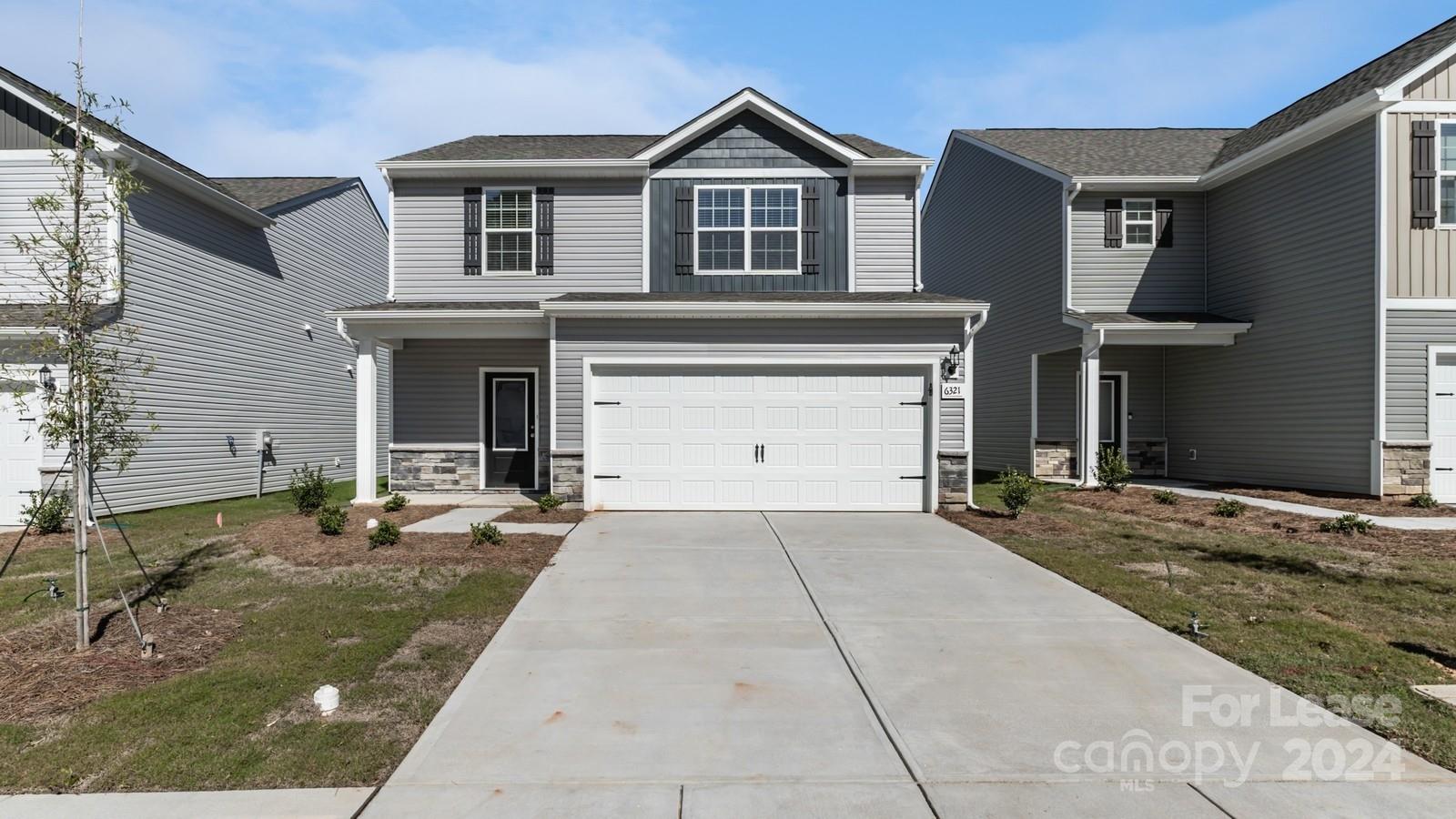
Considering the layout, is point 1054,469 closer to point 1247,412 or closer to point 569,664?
point 1247,412

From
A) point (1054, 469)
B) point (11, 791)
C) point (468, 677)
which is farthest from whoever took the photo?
point (1054, 469)

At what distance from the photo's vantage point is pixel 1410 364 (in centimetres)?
1146

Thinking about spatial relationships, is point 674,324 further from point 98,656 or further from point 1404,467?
point 1404,467

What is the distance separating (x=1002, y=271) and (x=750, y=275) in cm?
861

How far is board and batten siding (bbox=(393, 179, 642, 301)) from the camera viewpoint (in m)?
13.1

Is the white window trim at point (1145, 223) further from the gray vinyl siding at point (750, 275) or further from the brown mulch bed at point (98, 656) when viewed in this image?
the brown mulch bed at point (98, 656)

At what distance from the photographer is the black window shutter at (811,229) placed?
12867mm

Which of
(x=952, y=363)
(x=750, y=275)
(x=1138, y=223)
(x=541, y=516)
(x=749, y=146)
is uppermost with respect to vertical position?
(x=749, y=146)

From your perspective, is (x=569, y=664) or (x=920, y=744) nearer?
(x=920, y=744)

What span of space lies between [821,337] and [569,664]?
724 cm

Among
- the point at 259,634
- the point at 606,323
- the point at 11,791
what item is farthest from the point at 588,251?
the point at 11,791

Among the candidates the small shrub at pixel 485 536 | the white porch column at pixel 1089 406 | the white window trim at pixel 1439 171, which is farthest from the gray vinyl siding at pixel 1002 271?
the small shrub at pixel 485 536

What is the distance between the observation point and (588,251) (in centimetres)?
1320

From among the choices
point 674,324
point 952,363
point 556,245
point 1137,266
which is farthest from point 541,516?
point 1137,266
